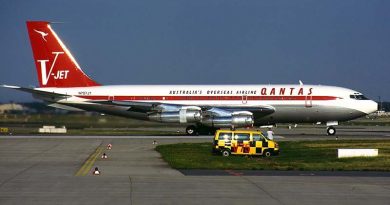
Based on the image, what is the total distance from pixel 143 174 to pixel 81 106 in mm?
40421

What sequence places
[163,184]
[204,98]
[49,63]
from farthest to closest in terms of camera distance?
[49,63] → [204,98] → [163,184]

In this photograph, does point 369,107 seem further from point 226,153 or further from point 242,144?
point 226,153

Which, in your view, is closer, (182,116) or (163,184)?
(163,184)

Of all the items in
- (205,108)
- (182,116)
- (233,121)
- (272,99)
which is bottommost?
(233,121)

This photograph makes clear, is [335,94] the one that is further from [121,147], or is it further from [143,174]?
[143,174]

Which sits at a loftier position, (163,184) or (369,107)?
(369,107)

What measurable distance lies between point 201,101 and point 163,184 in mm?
41129

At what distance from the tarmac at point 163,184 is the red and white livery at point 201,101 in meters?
26.7

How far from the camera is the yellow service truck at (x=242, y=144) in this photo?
39.7 meters

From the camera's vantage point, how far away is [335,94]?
65062 millimetres

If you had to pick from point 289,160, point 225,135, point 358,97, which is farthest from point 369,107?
point 289,160

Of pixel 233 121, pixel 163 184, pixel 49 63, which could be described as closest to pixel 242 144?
pixel 163 184

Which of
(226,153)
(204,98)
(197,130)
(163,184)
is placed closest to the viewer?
(163,184)

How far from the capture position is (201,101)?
2601 inches
